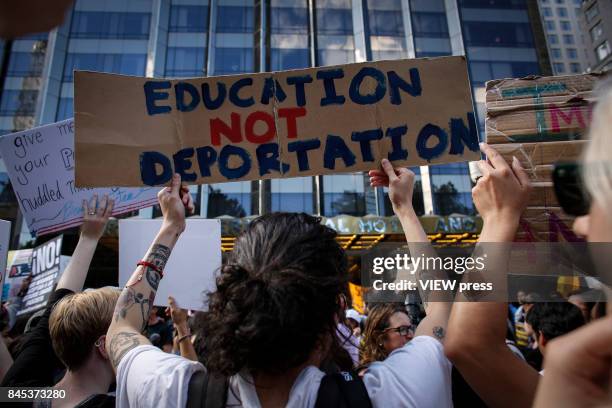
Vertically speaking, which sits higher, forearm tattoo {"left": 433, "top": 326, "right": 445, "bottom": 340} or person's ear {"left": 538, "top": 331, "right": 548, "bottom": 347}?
forearm tattoo {"left": 433, "top": 326, "right": 445, "bottom": 340}

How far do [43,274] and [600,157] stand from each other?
4536 millimetres

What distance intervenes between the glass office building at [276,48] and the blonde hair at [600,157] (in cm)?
2204

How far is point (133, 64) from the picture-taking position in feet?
81.0

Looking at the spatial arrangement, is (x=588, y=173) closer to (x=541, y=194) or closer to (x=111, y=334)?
(x=541, y=194)

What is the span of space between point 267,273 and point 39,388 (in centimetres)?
149

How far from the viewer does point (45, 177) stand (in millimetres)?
2838

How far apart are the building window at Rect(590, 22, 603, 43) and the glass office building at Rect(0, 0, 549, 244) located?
69.2ft

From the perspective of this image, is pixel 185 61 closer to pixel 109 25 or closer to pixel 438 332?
pixel 109 25

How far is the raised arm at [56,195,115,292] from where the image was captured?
227 centimetres

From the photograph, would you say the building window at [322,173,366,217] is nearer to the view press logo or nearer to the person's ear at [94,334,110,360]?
the person's ear at [94,334,110,360]

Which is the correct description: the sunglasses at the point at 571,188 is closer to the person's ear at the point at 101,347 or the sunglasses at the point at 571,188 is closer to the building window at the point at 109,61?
the person's ear at the point at 101,347

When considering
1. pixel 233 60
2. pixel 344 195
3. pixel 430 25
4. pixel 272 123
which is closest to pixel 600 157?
pixel 272 123

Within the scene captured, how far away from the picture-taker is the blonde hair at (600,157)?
699 mm

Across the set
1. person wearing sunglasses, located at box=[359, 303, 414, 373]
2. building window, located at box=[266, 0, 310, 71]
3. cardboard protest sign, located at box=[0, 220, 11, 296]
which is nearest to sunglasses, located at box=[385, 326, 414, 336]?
person wearing sunglasses, located at box=[359, 303, 414, 373]
